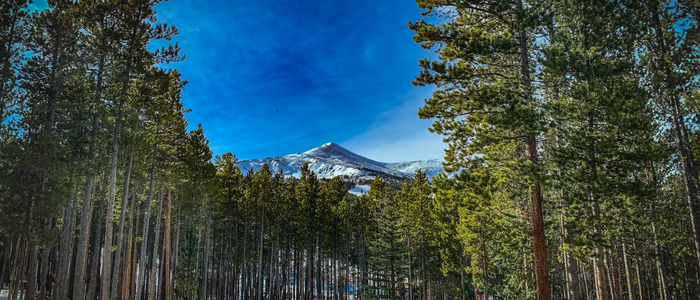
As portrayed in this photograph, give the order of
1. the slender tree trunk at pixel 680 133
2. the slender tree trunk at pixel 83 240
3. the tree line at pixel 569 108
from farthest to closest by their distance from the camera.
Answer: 1. the slender tree trunk at pixel 83 240
2. the slender tree trunk at pixel 680 133
3. the tree line at pixel 569 108

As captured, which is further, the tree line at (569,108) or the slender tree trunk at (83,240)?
the slender tree trunk at (83,240)

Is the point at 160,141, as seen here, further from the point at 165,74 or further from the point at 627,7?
the point at 627,7

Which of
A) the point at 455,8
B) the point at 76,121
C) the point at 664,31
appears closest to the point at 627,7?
the point at 664,31

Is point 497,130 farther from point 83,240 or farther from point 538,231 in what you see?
point 83,240

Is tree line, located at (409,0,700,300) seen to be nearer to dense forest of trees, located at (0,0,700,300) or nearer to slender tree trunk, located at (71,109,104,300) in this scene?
dense forest of trees, located at (0,0,700,300)

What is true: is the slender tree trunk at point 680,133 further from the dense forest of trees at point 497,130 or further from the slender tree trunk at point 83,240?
the slender tree trunk at point 83,240

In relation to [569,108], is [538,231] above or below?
below

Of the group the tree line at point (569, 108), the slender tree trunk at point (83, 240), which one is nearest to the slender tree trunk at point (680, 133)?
the tree line at point (569, 108)

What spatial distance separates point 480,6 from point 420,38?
80.5 inches

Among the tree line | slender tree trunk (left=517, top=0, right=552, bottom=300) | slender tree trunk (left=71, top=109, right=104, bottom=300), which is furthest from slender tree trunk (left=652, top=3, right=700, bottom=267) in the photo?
slender tree trunk (left=71, top=109, right=104, bottom=300)

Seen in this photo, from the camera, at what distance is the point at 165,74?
46.7ft

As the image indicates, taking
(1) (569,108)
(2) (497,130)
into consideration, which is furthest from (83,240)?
(1) (569,108)

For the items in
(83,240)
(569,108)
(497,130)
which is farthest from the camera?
(83,240)

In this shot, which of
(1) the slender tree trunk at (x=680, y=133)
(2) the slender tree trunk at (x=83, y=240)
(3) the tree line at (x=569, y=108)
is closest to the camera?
(3) the tree line at (x=569, y=108)
